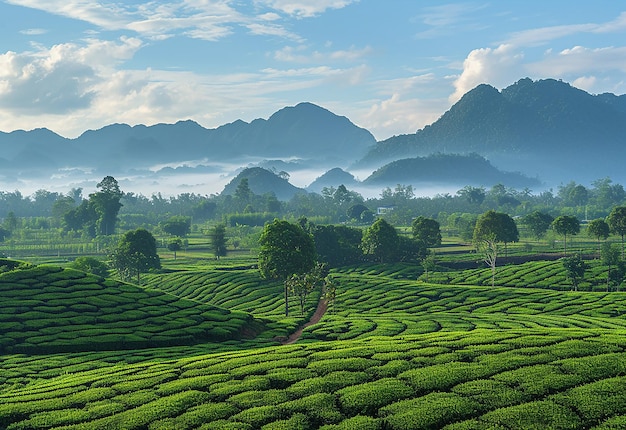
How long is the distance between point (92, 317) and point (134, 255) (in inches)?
2116

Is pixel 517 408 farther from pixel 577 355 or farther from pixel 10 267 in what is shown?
pixel 10 267

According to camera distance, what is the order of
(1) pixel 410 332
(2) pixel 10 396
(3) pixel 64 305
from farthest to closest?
(3) pixel 64 305
(1) pixel 410 332
(2) pixel 10 396

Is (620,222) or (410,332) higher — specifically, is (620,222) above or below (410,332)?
above

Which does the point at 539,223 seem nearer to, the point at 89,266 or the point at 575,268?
the point at 575,268

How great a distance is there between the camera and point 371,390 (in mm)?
26422

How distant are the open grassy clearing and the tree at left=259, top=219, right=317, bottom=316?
137 feet

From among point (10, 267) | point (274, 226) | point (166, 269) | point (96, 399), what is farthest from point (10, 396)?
point (166, 269)

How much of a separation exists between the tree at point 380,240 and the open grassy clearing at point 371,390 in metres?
92.5

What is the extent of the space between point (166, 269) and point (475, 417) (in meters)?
108

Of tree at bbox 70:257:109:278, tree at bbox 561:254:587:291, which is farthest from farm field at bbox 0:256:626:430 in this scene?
tree at bbox 70:257:109:278

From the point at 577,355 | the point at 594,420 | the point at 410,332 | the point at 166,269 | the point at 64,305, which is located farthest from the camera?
the point at 166,269

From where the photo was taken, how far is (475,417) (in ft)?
77.3

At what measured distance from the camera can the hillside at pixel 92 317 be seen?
164 feet

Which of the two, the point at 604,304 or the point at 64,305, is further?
the point at 604,304
